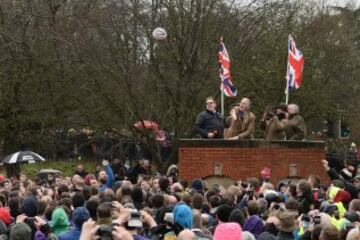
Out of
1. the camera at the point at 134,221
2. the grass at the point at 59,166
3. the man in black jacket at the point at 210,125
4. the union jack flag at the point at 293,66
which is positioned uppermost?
the union jack flag at the point at 293,66

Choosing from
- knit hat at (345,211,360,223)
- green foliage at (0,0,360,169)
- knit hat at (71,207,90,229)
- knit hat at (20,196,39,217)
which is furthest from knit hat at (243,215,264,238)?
green foliage at (0,0,360,169)

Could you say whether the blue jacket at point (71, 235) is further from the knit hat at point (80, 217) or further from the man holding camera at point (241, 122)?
the man holding camera at point (241, 122)

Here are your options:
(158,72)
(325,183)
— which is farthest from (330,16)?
(325,183)

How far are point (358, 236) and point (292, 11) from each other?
79.6ft

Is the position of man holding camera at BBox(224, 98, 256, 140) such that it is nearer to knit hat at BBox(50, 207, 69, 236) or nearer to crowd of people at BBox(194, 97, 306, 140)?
crowd of people at BBox(194, 97, 306, 140)

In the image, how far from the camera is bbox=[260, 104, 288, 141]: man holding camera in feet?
60.4

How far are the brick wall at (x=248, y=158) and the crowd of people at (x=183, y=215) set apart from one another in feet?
14.6

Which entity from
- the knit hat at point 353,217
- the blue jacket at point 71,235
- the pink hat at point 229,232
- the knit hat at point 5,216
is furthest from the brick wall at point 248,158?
the pink hat at point 229,232

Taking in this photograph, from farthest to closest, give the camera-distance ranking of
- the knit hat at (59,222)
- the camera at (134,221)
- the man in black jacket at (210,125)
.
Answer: the man in black jacket at (210,125) → the knit hat at (59,222) → the camera at (134,221)

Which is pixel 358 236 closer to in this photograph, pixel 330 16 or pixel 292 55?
pixel 292 55

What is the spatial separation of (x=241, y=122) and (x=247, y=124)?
157 mm

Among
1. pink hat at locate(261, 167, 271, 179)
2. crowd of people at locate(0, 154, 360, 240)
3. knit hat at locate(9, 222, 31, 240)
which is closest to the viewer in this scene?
crowd of people at locate(0, 154, 360, 240)

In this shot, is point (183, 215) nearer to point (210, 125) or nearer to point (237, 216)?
point (237, 216)

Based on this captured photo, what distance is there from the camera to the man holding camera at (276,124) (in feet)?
60.4
